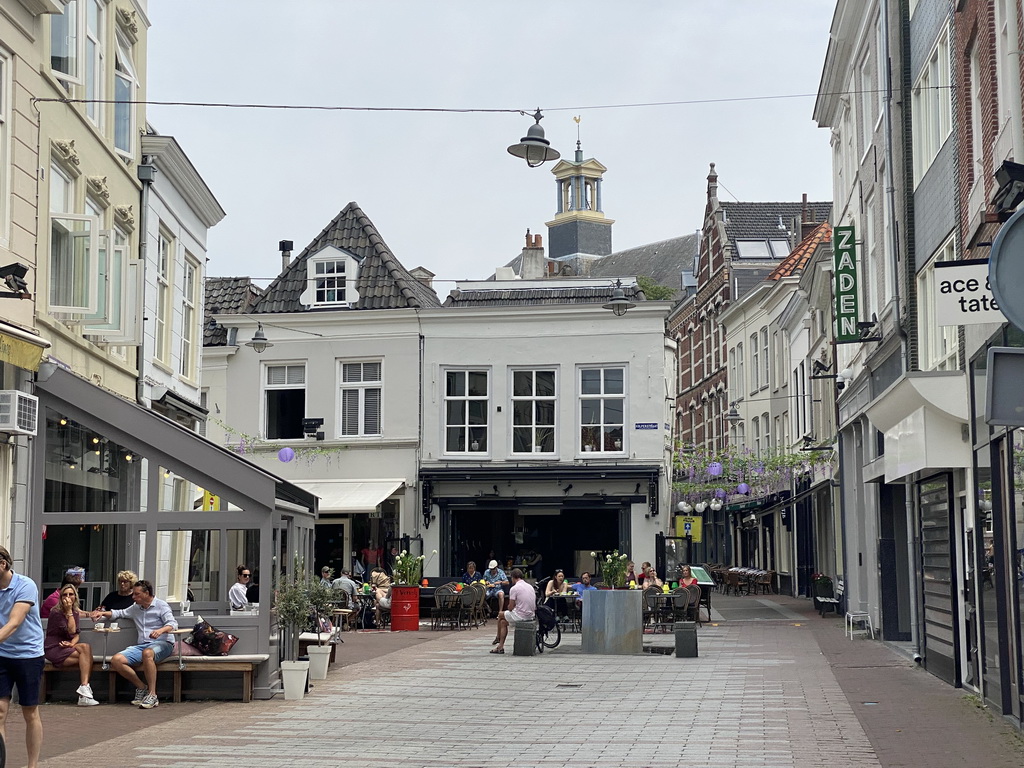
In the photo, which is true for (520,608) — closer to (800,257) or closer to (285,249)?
(285,249)

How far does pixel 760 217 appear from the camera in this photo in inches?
2419

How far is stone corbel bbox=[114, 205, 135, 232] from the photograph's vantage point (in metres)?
18.5

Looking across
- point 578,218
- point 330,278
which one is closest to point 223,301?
point 330,278

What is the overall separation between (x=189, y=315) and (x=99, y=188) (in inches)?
235

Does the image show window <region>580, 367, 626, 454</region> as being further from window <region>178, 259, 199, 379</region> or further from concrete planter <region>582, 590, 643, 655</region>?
window <region>178, 259, 199, 379</region>

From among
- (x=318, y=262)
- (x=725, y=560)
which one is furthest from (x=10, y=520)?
(x=725, y=560)

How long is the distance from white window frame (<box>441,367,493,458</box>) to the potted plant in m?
19.1

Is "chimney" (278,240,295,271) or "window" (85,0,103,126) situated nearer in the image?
"window" (85,0,103,126)

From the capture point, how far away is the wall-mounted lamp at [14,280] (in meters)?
13.0

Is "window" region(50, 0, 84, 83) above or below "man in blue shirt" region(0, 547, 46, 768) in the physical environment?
above

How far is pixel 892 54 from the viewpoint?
20484 mm

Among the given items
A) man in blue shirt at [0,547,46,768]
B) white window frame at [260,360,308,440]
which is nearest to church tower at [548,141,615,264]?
white window frame at [260,360,308,440]

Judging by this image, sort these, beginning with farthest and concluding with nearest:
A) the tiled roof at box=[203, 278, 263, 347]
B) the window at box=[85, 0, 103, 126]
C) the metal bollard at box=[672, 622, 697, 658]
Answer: the tiled roof at box=[203, 278, 263, 347], the metal bollard at box=[672, 622, 697, 658], the window at box=[85, 0, 103, 126]

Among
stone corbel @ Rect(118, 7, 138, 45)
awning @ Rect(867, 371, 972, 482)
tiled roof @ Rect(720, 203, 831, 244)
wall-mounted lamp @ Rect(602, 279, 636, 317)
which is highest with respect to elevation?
tiled roof @ Rect(720, 203, 831, 244)
